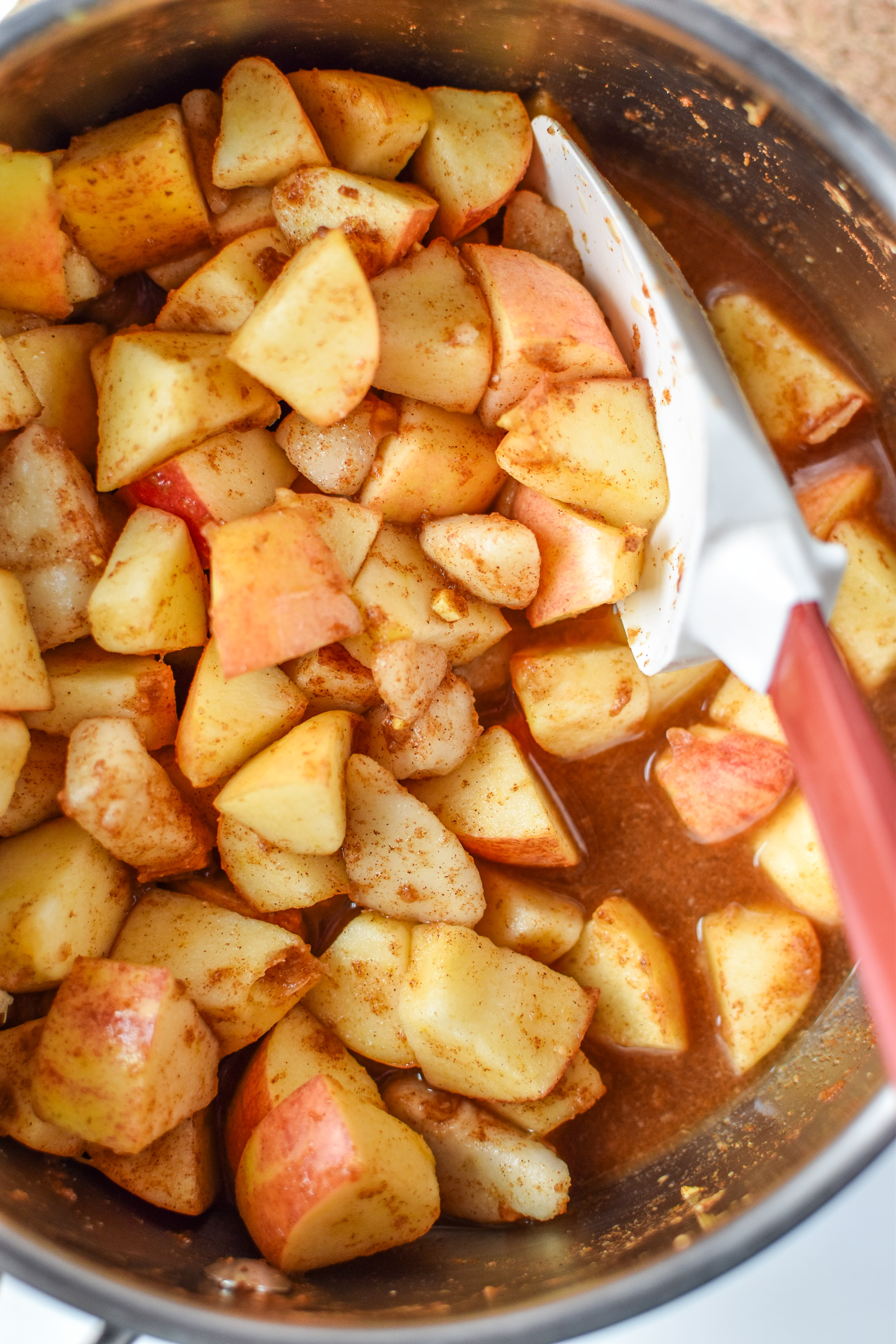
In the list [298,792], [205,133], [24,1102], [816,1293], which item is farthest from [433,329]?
[816,1293]

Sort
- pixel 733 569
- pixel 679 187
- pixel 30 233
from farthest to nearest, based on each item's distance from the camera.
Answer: pixel 679 187
pixel 30 233
pixel 733 569

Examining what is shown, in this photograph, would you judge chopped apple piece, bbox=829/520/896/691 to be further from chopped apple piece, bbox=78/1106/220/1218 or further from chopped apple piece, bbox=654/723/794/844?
chopped apple piece, bbox=78/1106/220/1218

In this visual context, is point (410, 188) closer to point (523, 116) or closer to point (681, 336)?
point (523, 116)

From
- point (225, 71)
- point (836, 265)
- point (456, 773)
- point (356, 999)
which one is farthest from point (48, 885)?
point (836, 265)

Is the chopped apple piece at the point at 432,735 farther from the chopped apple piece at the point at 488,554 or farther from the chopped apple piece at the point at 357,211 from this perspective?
the chopped apple piece at the point at 357,211

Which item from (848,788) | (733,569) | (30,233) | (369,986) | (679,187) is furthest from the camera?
(679,187)

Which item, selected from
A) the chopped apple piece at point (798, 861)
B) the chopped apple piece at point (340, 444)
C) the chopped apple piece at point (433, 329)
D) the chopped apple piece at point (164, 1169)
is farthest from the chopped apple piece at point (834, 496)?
the chopped apple piece at point (164, 1169)

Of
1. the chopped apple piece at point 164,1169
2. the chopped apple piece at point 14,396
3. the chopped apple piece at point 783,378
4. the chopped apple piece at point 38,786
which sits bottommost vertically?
the chopped apple piece at point 164,1169

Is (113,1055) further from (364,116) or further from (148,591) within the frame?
(364,116)
